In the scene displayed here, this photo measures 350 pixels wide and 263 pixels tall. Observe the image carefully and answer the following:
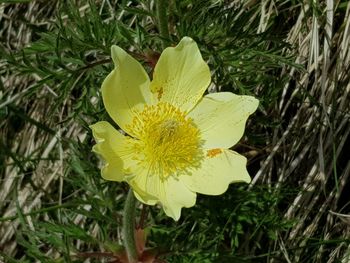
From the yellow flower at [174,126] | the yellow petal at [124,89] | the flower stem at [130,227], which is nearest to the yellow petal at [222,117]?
the yellow flower at [174,126]

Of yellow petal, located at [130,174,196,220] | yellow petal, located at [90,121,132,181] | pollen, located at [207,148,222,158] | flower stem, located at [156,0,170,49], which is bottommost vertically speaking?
yellow petal, located at [130,174,196,220]

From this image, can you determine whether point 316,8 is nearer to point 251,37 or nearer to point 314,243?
point 251,37

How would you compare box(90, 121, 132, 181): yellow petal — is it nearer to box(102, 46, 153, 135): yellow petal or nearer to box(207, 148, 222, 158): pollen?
box(102, 46, 153, 135): yellow petal

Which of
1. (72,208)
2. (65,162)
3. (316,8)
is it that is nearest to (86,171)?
(72,208)

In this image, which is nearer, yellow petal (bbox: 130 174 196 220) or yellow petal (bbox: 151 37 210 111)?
yellow petal (bbox: 130 174 196 220)

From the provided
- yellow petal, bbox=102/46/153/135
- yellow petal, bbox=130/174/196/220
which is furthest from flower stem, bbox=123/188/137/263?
yellow petal, bbox=102/46/153/135

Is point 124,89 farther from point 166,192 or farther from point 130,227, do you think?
point 130,227
